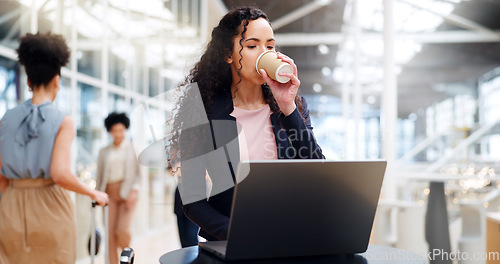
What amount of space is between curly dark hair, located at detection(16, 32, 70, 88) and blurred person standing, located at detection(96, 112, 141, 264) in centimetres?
215

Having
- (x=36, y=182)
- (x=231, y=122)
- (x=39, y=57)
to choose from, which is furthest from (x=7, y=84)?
(x=231, y=122)

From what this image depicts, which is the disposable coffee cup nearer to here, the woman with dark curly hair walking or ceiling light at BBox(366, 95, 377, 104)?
the woman with dark curly hair walking

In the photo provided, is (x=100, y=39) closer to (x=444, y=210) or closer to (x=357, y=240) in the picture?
(x=444, y=210)

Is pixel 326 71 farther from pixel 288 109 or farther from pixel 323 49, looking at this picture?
pixel 288 109

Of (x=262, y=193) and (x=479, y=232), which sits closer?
(x=262, y=193)

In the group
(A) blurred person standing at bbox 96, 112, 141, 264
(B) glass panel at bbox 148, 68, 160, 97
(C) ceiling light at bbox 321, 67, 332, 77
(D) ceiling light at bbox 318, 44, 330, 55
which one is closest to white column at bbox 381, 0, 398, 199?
(A) blurred person standing at bbox 96, 112, 141, 264

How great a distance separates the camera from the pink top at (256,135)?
1.27m

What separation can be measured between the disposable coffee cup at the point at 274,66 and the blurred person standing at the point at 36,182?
115 cm

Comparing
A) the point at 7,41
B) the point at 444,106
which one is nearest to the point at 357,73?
the point at 7,41

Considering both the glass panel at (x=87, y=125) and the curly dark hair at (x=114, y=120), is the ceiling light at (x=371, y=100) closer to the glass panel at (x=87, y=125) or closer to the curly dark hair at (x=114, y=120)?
the glass panel at (x=87, y=125)

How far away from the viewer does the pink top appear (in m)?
1.27

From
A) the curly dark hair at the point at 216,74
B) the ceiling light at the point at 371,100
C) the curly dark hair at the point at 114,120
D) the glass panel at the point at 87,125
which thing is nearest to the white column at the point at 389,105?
the curly dark hair at the point at 114,120

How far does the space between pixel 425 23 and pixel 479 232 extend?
8.87m

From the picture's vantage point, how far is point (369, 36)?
38.4 feet
